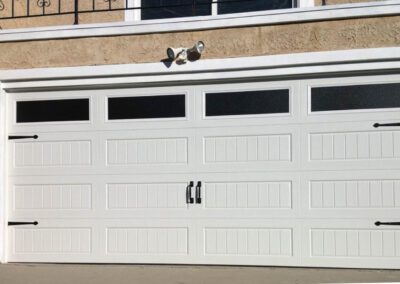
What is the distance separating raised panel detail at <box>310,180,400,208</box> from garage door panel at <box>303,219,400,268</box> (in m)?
0.21

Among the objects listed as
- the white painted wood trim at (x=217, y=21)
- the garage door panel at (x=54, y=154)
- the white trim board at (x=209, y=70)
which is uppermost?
the white painted wood trim at (x=217, y=21)

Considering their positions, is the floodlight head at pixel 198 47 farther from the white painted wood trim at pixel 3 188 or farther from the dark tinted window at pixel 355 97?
the white painted wood trim at pixel 3 188

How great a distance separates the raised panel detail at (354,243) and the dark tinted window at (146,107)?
89.2 inches

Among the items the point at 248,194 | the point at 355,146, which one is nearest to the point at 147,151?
the point at 248,194

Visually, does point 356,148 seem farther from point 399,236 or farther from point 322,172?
point 399,236

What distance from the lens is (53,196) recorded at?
29.1 feet

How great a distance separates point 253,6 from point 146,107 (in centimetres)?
225

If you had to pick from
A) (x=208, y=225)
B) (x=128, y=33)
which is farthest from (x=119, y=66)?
(x=208, y=225)

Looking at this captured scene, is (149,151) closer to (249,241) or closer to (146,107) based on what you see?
(146,107)

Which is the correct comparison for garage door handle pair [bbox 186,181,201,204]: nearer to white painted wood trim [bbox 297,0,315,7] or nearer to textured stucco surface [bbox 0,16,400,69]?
textured stucco surface [bbox 0,16,400,69]

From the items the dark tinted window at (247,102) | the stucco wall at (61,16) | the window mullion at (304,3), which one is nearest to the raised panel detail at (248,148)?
the dark tinted window at (247,102)

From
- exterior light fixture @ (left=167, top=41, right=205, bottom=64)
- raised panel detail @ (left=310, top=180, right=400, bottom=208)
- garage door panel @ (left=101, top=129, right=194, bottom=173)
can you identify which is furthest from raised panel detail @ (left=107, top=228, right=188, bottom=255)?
exterior light fixture @ (left=167, top=41, right=205, bottom=64)

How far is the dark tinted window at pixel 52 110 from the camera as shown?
29.1ft

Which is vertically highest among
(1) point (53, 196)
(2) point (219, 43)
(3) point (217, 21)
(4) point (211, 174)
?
(3) point (217, 21)
